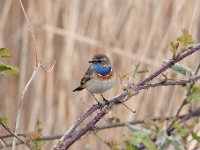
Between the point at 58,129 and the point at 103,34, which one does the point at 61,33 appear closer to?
the point at 103,34

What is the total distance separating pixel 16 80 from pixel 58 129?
494 millimetres

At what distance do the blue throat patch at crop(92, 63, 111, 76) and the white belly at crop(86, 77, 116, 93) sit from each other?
0.05m

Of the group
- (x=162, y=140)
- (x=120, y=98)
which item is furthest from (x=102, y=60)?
(x=120, y=98)

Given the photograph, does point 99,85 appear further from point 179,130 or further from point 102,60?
point 179,130

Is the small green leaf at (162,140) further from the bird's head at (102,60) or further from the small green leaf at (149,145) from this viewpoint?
the bird's head at (102,60)

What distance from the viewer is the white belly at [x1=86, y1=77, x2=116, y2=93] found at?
6.43 ft

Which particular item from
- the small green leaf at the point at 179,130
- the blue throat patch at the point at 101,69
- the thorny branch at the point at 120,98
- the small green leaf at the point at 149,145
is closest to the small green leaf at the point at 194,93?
the small green leaf at the point at 179,130

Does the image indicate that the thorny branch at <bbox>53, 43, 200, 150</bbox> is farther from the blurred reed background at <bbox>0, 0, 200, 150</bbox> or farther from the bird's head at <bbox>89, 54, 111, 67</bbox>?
the blurred reed background at <bbox>0, 0, 200, 150</bbox>

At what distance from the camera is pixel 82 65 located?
11.6 feet

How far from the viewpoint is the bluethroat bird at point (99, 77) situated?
6.50ft

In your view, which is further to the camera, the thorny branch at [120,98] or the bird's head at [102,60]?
the bird's head at [102,60]

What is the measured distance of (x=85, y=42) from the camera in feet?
11.1

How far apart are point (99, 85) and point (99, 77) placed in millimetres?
58

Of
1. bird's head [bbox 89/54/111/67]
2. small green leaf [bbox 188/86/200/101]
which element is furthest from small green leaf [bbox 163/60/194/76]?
bird's head [bbox 89/54/111/67]
